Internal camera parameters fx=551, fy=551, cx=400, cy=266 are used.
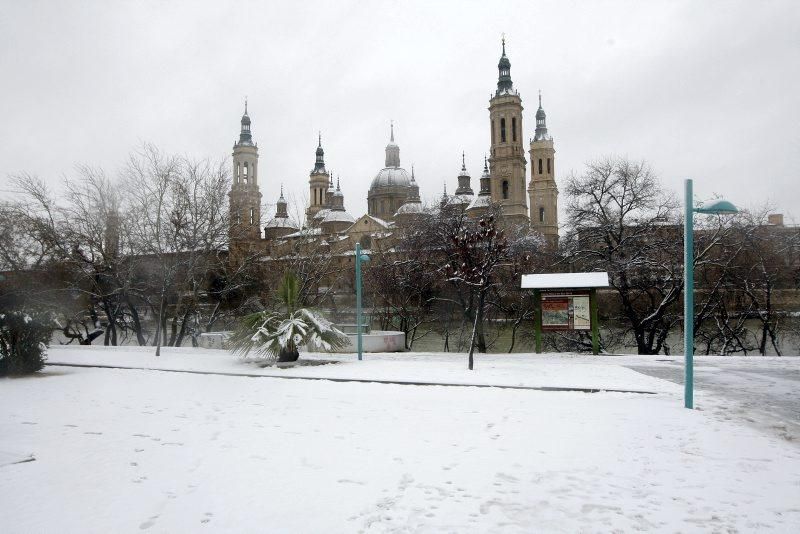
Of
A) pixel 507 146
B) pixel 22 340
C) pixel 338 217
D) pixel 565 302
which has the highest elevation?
pixel 507 146

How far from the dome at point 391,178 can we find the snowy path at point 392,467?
85195mm

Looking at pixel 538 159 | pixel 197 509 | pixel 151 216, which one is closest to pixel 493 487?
pixel 197 509

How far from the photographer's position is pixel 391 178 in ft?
308

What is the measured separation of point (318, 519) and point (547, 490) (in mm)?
2129

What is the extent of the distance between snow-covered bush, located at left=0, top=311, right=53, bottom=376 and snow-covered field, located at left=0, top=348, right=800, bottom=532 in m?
2.96

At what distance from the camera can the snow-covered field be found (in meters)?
4.52

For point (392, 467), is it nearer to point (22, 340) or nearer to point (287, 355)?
point (287, 355)

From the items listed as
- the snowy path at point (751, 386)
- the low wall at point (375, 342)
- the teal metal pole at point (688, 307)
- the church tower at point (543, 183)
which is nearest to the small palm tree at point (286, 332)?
the low wall at point (375, 342)

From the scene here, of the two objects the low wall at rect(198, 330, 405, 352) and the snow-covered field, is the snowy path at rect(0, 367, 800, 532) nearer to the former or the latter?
the snow-covered field

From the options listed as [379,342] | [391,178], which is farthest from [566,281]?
[391,178]

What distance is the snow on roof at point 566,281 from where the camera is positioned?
1645cm

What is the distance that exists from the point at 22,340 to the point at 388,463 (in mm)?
11435

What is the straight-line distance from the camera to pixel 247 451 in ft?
21.1

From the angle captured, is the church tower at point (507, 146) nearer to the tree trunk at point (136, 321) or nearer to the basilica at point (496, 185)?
the basilica at point (496, 185)
